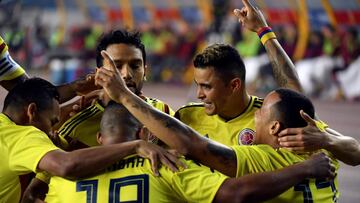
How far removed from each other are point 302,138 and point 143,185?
3.03 ft

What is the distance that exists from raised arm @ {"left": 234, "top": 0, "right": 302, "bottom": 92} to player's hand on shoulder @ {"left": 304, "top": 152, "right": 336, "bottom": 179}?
143 cm

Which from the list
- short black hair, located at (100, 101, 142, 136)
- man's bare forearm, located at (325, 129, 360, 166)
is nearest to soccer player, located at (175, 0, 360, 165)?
man's bare forearm, located at (325, 129, 360, 166)

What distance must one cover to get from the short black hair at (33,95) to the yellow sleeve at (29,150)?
1.03 ft

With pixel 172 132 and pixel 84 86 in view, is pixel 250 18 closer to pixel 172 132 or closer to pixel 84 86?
pixel 84 86

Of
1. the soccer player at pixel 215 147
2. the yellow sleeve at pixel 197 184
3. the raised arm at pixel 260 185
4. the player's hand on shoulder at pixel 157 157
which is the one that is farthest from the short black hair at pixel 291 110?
the player's hand on shoulder at pixel 157 157

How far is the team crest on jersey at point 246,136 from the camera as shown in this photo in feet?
18.2

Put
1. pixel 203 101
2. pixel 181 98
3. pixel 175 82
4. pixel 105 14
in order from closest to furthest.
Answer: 1. pixel 203 101
2. pixel 181 98
3. pixel 175 82
4. pixel 105 14

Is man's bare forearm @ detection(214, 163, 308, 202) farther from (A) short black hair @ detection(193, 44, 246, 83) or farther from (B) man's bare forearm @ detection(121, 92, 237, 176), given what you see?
(A) short black hair @ detection(193, 44, 246, 83)

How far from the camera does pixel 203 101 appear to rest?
555 cm

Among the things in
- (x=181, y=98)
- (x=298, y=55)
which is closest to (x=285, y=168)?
(x=181, y=98)

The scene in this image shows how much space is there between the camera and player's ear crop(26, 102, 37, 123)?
488 cm

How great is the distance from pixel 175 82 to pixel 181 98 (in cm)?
594

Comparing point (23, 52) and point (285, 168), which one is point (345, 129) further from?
point (23, 52)

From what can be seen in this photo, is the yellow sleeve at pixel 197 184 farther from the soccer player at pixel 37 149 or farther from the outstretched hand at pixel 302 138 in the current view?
the outstretched hand at pixel 302 138
